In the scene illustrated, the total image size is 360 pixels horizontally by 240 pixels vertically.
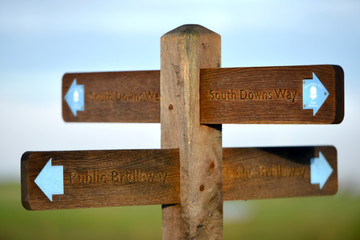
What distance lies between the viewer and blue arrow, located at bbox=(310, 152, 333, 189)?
389cm

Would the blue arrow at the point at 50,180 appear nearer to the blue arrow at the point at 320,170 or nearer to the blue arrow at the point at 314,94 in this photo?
the blue arrow at the point at 314,94

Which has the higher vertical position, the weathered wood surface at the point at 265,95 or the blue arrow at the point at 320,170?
the weathered wood surface at the point at 265,95

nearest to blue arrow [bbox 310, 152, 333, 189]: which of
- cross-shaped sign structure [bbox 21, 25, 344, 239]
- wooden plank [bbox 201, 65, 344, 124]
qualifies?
cross-shaped sign structure [bbox 21, 25, 344, 239]

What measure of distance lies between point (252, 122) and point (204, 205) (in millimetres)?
557

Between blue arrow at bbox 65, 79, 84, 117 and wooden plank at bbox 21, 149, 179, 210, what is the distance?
124cm

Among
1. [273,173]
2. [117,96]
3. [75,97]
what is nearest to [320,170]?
[273,173]

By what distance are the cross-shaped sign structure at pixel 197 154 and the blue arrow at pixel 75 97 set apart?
0.52m

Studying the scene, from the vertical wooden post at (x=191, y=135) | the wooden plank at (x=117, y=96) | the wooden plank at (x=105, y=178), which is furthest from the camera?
the wooden plank at (x=117, y=96)

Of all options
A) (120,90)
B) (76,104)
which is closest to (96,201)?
(120,90)

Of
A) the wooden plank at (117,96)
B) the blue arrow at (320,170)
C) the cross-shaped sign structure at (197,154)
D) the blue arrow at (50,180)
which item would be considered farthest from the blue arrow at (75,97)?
the blue arrow at (320,170)

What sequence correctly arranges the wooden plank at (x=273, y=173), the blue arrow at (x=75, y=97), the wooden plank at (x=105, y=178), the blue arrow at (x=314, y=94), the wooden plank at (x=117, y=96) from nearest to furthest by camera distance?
the wooden plank at (x=105, y=178)
the blue arrow at (x=314, y=94)
the wooden plank at (x=273, y=173)
the wooden plank at (x=117, y=96)
the blue arrow at (x=75, y=97)

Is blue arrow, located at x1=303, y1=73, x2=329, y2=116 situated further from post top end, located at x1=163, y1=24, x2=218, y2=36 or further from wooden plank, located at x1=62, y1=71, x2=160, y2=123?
wooden plank, located at x1=62, y1=71, x2=160, y2=123

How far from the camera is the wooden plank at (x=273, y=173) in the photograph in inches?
140

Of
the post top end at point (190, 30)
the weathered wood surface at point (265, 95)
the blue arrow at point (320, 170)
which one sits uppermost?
the post top end at point (190, 30)
